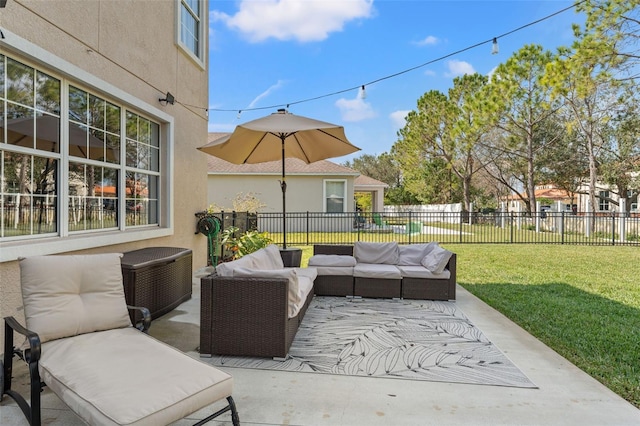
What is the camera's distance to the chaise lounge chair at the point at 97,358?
190cm

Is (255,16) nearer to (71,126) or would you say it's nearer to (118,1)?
(118,1)

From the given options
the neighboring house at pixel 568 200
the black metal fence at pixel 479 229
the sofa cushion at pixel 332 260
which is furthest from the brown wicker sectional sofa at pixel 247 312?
the neighboring house at pixel 568 200

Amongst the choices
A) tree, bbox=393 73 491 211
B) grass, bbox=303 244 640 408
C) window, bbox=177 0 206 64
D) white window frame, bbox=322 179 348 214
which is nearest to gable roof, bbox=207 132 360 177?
white window frame, bbox=322 179 348 214

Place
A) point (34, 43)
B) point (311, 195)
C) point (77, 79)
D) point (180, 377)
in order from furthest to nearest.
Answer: point (311, 195) → point (77, 79) → point (34, 43) → point (180, 377)

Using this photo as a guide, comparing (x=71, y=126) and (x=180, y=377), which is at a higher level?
(x=71, y=126)

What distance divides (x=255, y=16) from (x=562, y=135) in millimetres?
23175

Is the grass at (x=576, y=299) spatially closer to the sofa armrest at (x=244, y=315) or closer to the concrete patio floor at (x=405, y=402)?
the concrete patio floor at (x=405, y=402)

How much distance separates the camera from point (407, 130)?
32594 mm

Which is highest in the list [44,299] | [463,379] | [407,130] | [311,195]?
[407,130]

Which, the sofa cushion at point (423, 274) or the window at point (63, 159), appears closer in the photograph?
the window at point (63, 159)

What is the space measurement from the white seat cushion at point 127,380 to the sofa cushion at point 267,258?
6.51 ft

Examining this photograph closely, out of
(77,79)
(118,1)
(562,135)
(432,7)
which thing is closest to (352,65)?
(432,7)

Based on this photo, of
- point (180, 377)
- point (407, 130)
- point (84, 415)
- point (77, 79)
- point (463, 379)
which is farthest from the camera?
point (407, 130)

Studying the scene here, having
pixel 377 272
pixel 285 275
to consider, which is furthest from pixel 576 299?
pixel 285 275
